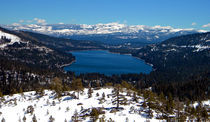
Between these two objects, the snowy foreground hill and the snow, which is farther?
the snow

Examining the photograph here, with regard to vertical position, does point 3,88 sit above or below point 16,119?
below

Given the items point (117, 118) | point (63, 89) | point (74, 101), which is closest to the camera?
point (117, 118)

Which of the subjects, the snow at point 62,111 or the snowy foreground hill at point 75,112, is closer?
the snowy foreground hill at point 75,112

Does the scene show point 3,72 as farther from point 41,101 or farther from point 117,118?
point 117,118

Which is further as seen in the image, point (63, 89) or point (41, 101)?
point (63, 89)

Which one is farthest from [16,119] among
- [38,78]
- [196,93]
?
[38,78]

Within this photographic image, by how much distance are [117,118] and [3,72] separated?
580 feet

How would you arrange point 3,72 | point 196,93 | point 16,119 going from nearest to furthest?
point 16,119, point 196,93, point 3,72

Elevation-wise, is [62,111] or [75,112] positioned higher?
[75,112]

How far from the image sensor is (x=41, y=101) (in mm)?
73875

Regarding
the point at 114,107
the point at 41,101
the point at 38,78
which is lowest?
the point at 38,78

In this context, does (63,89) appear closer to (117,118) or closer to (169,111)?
(117,118)

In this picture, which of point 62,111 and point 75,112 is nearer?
point 75,112

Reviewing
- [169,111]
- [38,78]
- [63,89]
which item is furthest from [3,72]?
[169,111]
